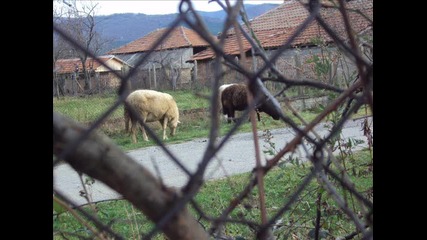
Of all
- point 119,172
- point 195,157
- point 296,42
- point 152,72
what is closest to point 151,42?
point 152,72

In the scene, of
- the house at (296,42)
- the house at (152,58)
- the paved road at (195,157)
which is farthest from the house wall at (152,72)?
the paved road at (195,157)

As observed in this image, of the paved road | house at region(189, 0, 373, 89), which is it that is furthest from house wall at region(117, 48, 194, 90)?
the paved road

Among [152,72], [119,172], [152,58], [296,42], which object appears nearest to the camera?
[119,172]

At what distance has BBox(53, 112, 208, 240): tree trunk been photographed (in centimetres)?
39

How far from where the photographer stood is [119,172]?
41 cm

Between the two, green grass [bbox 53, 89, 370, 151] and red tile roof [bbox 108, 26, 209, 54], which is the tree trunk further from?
green grass [bbox 53, 89, 370, 151]

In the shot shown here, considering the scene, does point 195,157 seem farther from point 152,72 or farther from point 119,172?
point 119,172

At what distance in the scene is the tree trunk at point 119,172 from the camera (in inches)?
15.5

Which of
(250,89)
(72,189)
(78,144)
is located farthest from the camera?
(72,189)
